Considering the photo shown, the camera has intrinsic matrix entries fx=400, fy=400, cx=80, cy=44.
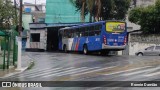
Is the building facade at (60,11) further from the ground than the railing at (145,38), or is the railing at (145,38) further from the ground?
the building facade at (60,11)

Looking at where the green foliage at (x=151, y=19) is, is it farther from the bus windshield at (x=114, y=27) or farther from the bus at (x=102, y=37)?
the bus windshield at (x=114, y=27)

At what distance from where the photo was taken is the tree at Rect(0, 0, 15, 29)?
2880 cm

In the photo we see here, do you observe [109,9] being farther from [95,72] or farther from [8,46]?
[95,72]

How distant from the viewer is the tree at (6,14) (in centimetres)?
2880

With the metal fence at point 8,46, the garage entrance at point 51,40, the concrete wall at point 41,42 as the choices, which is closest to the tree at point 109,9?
the garage entrance at point 51,40

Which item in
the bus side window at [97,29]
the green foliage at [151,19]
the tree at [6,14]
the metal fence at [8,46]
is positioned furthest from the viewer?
the green foliage at [151,19]

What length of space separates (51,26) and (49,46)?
139 inches

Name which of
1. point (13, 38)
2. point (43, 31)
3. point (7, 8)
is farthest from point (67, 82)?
point (43, 31)

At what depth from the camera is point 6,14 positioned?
95.0 feet

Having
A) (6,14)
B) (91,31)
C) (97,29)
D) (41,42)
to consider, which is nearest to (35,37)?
(41,42)

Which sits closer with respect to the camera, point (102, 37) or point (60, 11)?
point (102, 37)

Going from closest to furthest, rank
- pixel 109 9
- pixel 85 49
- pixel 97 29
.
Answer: pixel 97 29
pixel 85 49
pixel 109 9

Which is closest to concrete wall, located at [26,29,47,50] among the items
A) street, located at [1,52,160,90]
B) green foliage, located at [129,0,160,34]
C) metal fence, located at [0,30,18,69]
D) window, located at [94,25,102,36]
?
green foliage, located at [129,0,160,34]

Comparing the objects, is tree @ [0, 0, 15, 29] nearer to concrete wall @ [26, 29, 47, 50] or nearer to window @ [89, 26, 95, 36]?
window @ [89, 26, 95, 36]
